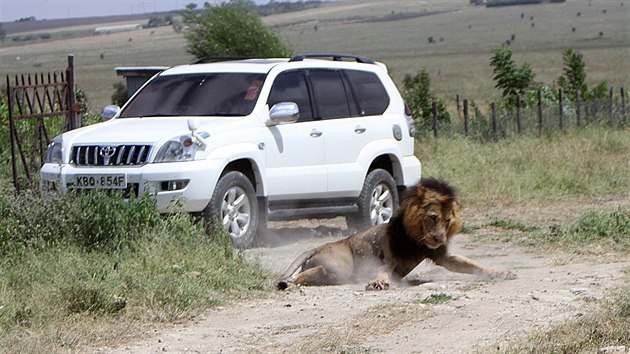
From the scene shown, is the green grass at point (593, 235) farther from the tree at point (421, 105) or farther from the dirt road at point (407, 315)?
the tree at point (421, 105)

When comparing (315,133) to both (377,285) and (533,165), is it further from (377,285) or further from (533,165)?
(533,165)

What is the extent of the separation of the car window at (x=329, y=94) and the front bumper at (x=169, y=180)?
200 centimetres

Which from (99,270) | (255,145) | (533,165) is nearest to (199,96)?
(255,145)

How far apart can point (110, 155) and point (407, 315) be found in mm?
3875

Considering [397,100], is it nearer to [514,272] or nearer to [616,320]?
[514,272]

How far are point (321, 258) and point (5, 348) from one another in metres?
3.22

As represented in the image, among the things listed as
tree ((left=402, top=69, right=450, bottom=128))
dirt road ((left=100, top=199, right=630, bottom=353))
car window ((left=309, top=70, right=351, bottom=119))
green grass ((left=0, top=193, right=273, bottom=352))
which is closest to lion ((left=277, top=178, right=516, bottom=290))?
dirt road ((left=100, top=199, right=630, bottom=353))

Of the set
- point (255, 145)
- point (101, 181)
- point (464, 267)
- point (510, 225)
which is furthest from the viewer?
point (510, 225)

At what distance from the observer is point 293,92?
39.4ft

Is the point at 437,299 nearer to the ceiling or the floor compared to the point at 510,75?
nearer to the ceiling

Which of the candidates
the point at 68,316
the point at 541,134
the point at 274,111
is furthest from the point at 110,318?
the point at 541,134

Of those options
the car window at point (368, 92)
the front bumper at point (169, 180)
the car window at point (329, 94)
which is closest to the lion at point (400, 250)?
the front bumper at point (169, 180)

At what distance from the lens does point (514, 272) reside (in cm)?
968

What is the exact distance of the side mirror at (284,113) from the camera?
36.9ft
